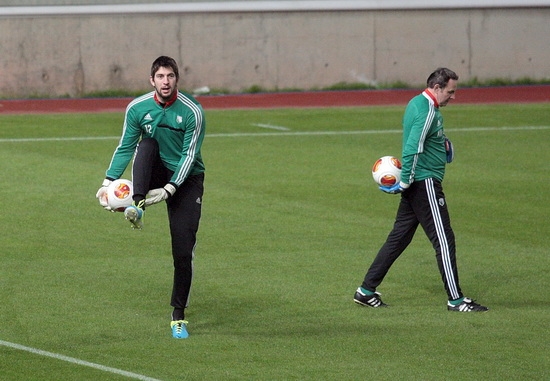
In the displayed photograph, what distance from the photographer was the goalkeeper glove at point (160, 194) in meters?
9.06

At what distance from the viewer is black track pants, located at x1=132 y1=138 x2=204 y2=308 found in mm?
9250

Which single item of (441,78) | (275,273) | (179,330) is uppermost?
(441,78)

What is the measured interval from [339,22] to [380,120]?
630cm

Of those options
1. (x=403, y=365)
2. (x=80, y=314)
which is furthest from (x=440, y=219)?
(x=80, y=314)

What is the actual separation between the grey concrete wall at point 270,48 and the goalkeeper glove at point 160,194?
20219 millimetres

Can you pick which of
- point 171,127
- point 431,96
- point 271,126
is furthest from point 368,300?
point 271,126

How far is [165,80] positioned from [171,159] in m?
Answer: 0.71

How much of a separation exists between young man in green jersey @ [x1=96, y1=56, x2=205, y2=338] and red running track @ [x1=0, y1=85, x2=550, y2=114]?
17.2 m

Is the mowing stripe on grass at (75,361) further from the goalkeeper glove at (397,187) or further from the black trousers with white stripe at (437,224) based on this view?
the goalkeeper glove at (397,187)

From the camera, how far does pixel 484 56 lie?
99.1ft

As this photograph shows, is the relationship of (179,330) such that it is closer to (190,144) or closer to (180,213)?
(180,213)

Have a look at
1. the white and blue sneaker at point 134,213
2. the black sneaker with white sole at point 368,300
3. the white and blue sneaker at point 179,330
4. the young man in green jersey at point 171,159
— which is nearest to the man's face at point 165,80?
the young man in green jersey at point 171,159

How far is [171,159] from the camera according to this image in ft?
30.9

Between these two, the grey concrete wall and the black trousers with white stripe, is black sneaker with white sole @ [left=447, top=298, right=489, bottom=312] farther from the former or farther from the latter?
the grey concrete wall
